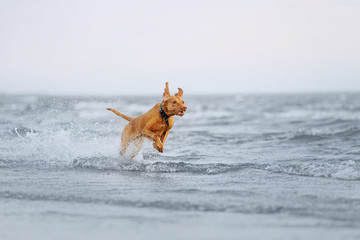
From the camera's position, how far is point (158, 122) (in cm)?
723

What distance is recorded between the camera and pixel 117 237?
→ 349 cm

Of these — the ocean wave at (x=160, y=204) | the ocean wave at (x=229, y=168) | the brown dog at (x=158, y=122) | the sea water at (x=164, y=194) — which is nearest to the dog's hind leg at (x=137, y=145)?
the brown dog at (x=158, y=122)

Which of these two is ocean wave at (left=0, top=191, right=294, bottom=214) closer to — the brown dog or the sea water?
the sea water

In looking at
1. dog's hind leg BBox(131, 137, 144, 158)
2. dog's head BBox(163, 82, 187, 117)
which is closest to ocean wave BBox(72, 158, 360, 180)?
dog's hind leg BBox(131, 137, 144, 158)

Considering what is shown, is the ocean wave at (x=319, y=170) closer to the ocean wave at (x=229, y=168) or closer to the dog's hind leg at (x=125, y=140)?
the ocean wave at (x=229, y=168)

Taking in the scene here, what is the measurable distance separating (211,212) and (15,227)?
65.3 inches

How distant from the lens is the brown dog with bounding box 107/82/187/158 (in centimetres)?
695

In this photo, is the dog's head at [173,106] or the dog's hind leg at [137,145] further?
the dog's hind leg at [137,145]

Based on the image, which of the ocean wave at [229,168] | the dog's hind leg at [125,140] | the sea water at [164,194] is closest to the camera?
the sea water at [164,194]

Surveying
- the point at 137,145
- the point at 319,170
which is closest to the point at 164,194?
the point at 319,170

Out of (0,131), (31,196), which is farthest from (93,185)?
(0,131)

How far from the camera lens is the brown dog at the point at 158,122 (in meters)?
6.95

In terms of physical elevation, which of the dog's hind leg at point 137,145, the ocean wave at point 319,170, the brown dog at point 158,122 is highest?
the brown dog at point 158,122

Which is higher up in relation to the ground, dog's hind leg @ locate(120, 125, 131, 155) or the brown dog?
the brown dog
